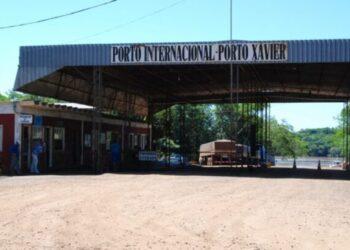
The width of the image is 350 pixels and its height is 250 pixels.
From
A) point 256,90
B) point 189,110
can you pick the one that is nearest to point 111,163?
point 256,90

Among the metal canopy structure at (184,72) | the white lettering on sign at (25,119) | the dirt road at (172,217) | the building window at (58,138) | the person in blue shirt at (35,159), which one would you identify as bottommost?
the dirt road at (172,217)

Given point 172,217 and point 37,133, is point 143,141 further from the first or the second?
point 172,217

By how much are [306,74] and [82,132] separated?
45.5 ft

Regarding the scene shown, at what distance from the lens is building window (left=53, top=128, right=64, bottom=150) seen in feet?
108

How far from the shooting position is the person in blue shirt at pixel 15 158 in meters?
27.8

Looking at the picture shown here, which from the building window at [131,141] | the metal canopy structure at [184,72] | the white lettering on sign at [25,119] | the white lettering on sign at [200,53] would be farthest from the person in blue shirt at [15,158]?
the building window at [131,141]

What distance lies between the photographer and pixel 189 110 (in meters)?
73.8

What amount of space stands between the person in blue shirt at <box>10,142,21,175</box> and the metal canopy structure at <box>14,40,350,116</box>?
3.77 m

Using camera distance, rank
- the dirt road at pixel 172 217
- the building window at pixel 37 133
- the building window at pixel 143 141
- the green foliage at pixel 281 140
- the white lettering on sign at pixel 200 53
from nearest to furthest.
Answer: the dirt road at pixel 172 217
the white lettering on sign at pixel 200 53
the building window at pixel 37 133
the building window at pixel 143 141
the green foliage at pixel 281 140

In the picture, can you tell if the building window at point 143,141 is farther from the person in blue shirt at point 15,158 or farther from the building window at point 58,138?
the person in blue shirt at point 15,158

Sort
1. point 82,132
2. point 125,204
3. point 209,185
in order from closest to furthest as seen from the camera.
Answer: point 125,204, point 209,185, point 82,132

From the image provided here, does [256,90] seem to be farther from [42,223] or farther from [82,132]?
[42,223]

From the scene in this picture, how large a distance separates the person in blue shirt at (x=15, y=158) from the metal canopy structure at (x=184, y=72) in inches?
148

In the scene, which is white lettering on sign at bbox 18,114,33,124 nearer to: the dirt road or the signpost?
the dirt road
